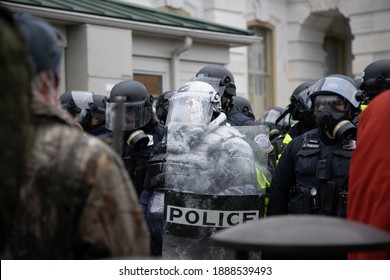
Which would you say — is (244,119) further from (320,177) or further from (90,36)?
(90,36)

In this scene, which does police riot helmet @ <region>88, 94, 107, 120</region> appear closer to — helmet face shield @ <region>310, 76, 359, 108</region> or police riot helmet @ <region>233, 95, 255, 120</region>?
police riot helmet @ <region>233, 95, 255, 120</region>

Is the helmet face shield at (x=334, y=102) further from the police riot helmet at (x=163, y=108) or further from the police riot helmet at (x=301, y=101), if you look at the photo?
the police riot helmet at (x=163, y=108)

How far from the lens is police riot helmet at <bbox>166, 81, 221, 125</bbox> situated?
5088 millimetres

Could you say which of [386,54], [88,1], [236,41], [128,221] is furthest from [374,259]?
[386,54]

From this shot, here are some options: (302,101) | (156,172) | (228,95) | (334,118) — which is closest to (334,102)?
(334,118)

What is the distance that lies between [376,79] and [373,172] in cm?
246

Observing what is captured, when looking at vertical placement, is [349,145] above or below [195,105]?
below

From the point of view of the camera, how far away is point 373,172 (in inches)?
133

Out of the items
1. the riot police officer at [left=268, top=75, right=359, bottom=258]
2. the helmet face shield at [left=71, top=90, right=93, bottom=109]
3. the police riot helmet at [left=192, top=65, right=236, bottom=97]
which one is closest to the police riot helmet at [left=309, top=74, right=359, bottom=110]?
the riot police officer at [left=268, top=75, right=359, bottom=258]

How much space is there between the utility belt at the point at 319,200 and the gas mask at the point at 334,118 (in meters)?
0.28

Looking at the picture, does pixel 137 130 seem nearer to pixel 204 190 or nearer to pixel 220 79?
pixel 220 79

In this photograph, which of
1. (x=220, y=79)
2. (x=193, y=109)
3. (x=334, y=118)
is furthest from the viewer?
(x=220, y=79)

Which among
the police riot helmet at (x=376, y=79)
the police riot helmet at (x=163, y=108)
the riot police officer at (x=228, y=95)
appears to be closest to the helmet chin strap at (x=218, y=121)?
the police riot helmet at (x=376, y=79)

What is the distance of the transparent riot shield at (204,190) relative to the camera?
15.0ft
